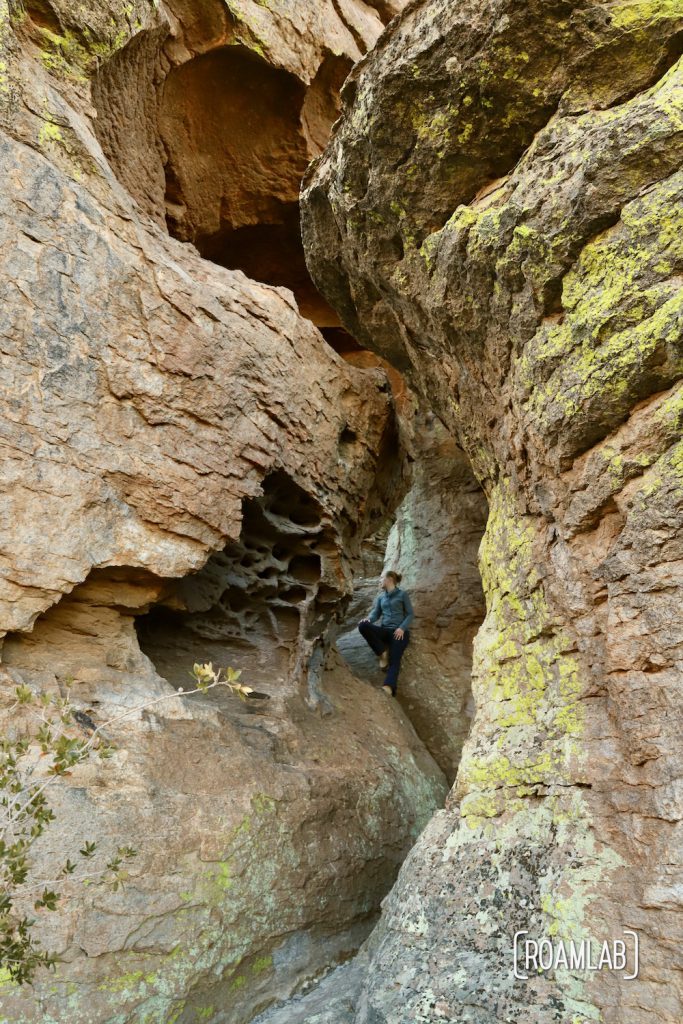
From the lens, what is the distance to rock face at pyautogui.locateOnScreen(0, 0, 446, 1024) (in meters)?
4.74

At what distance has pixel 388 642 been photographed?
32.7 feet

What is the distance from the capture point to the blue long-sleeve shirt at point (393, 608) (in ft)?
32.7

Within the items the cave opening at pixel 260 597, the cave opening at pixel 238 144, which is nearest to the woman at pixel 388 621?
the cave opening at pixel 260 597

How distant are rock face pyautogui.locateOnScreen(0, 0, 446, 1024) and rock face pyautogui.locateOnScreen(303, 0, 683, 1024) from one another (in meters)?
1.27

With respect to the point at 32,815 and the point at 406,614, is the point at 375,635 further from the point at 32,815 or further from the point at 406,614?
the point at 32,815

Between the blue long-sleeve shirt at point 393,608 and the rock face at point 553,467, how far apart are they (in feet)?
13.7

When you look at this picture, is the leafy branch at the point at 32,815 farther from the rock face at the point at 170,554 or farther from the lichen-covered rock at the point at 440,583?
the lichen-covered rock at the point at 440,583

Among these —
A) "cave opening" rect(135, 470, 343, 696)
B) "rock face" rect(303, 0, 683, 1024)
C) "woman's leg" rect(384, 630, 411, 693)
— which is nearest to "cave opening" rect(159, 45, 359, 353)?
"rock face" rect(303, 0, 683, 1024)

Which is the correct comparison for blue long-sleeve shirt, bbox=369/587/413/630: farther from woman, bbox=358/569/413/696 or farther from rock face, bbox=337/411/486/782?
rock face, bbox=337/411/486/782

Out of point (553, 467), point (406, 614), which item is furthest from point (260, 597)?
point (553, 467)

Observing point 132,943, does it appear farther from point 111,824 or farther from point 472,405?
point 472,405

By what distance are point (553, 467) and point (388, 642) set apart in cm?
572

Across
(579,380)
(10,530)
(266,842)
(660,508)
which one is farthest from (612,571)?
(10,530)

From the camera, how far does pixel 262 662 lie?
7.55 metres
